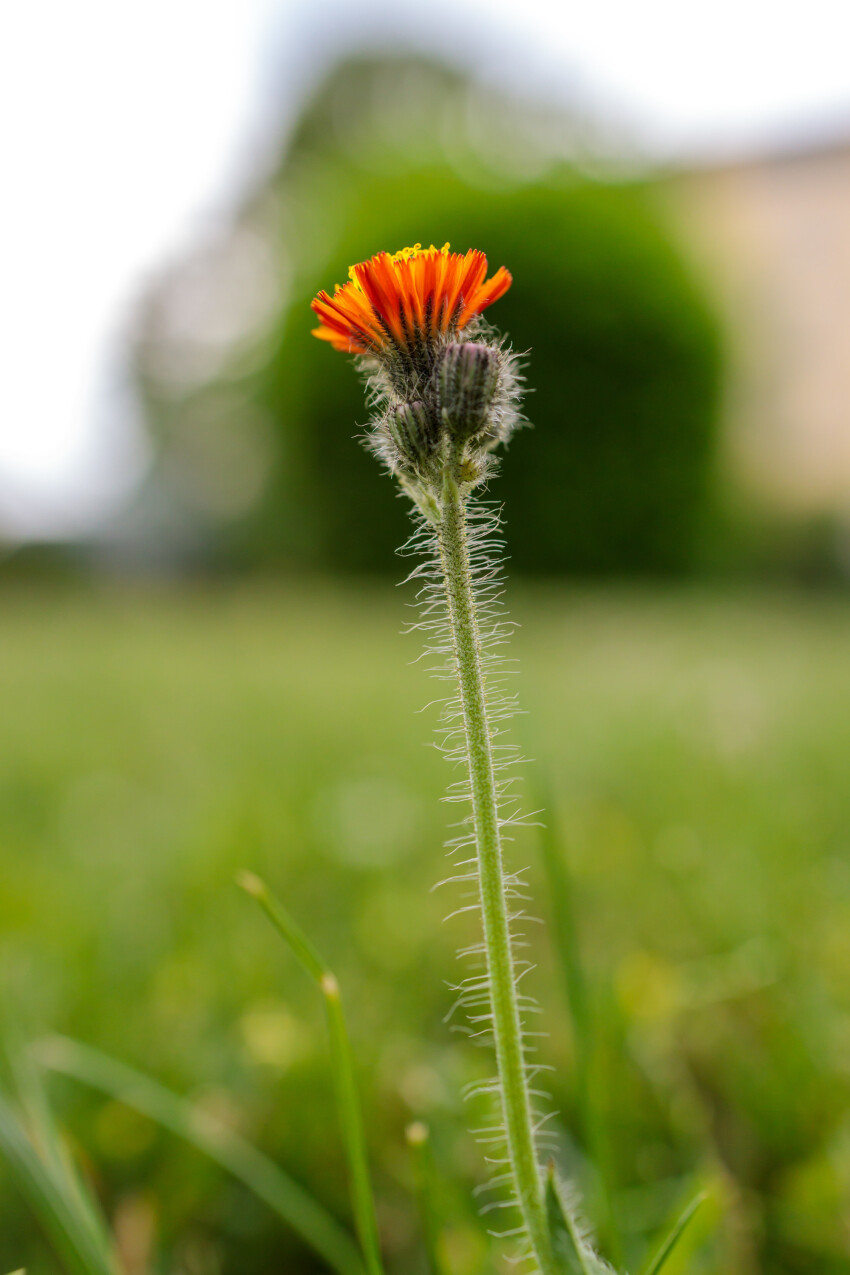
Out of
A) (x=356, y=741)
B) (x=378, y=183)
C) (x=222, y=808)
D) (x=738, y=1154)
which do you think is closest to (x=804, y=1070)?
(x=738, y=1154)

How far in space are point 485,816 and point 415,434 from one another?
258 millimetres

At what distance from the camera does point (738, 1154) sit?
1360 millimetres

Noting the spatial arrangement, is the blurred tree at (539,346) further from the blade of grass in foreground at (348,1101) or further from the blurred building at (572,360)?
the blade of grass in foreground at (348,1101)

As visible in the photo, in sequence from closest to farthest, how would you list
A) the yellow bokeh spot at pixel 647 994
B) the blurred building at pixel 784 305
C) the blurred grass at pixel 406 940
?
the blurred grass at pixel 406 940 → the yellow bokeh spot at pixel 647 994 → the blurred building at pixel 784 305

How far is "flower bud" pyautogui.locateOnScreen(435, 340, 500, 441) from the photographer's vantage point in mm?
694

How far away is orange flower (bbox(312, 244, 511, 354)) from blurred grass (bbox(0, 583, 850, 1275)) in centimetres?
60

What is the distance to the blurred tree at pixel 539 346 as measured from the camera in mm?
10500

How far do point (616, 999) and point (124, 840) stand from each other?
168cm

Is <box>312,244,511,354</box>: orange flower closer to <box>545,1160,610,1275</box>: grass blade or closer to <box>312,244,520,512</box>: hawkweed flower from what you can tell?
<box>312,244,520,512</box>: hawkweed flower

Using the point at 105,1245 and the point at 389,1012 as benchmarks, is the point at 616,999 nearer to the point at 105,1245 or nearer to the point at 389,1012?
the point at 389,1012

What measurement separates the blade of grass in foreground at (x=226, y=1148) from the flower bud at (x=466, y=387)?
784mm

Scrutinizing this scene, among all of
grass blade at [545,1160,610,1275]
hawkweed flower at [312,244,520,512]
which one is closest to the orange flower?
hawkweed flower at [312,244,520,512]

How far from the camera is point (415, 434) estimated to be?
699 millimetres

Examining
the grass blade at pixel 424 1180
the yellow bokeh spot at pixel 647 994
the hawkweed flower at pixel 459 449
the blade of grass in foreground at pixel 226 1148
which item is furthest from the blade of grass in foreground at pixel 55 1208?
the yellow bokeh spot at pixel 647 994
